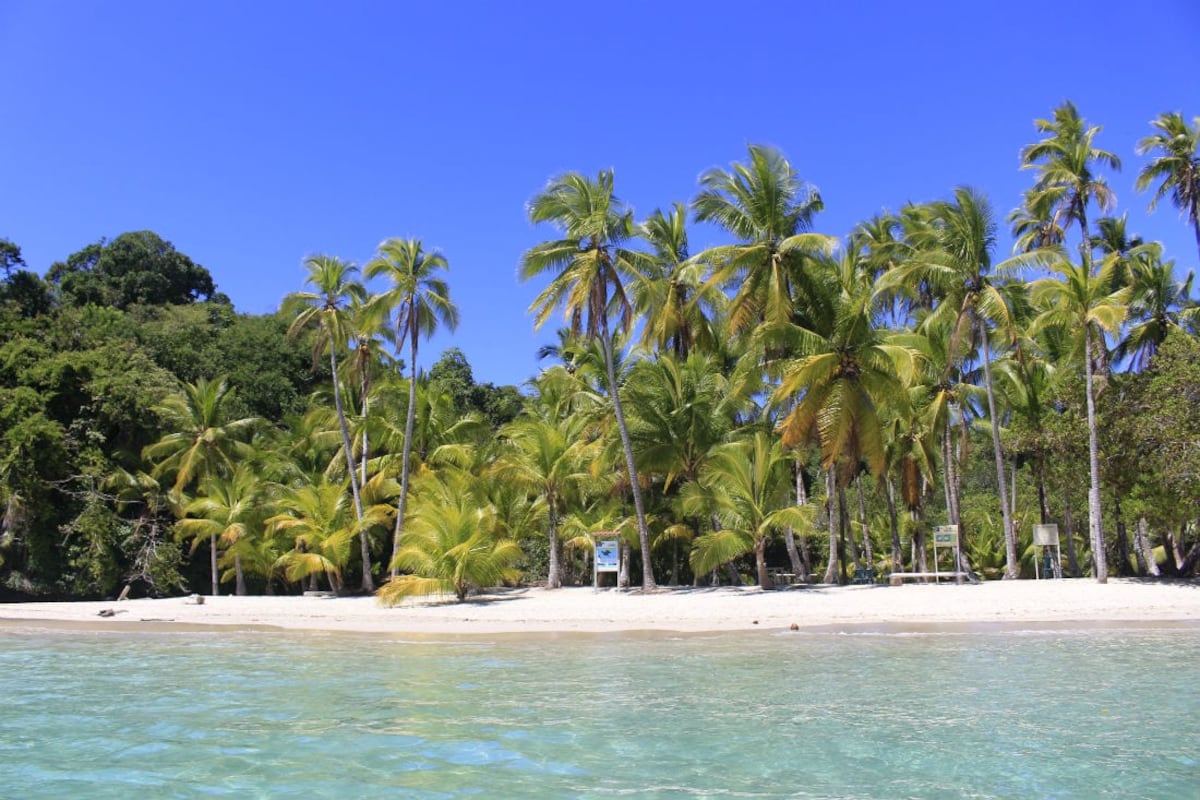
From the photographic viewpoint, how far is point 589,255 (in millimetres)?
22219

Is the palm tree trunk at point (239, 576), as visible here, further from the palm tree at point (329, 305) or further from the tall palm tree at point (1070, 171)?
the tall palm tree at point (1070, 171)

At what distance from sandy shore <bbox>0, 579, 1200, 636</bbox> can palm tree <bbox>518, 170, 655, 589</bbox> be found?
11.1ft

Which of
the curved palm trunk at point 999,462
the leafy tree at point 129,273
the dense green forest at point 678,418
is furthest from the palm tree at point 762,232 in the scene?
the leafy tree at point 129,273

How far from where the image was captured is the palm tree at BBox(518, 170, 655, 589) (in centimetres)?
2227

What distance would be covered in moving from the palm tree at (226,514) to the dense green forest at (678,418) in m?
0.09

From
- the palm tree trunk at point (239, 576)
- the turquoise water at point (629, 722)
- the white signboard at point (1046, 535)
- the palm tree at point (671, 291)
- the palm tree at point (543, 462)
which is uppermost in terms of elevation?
the palm tree at point (671, 291)

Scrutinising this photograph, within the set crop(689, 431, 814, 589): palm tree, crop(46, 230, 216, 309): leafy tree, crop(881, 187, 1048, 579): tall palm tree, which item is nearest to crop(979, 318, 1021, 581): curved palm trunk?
crop(881, 187, 1048, 579): tall palm tree

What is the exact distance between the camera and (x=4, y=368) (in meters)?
26.6

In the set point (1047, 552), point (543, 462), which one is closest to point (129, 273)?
point (543, 462)

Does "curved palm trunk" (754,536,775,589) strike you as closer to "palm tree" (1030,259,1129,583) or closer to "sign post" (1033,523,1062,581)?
"sign post" (1033,523,1062,581)

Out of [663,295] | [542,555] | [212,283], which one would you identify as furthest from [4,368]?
[212,283]

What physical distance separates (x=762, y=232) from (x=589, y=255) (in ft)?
14.5

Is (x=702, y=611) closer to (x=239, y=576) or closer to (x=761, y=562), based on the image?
(x=761, y=562)

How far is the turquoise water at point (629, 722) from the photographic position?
20.5 feet
